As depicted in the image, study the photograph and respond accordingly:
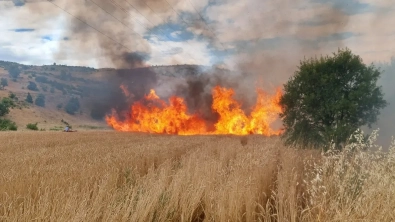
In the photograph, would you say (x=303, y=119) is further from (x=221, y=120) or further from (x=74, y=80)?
(x=74, y=80)

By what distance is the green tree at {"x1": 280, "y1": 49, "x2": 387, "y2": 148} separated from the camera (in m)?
19.9

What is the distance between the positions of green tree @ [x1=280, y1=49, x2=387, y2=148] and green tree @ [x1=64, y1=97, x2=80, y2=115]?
7261cm

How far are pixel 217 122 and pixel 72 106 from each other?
51.1 m

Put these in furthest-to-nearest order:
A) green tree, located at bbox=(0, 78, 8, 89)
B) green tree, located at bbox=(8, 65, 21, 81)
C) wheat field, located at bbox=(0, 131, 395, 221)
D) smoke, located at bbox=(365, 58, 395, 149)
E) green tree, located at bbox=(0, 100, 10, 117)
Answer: green tree, located at bbox=(8, 65, 21, 81) < green tree, located at bbox=(0, 78, 8, 89) < green tree, located at bbox=(0, 100, 10, 117) < smoke, located at bbox=(365, 58, 395, 149) < wheat field, located at bbox=(0, 131, 395, 221)

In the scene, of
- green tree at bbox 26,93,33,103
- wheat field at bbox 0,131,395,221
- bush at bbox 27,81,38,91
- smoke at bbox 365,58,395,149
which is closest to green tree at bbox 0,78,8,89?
bush at bbox 27,81,38,91

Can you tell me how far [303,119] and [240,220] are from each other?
17110mm

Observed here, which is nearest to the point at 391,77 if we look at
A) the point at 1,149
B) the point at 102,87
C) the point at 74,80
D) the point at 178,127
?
the point at 178,127

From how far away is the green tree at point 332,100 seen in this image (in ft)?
65.3

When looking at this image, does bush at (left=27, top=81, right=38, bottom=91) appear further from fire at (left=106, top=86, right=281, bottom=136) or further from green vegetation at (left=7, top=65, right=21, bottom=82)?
fire at (left=106, top=86, right=281, bottom=136)

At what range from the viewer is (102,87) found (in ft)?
356

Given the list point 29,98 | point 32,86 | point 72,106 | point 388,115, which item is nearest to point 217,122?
point 388,115

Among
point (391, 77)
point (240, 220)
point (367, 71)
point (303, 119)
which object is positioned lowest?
point (240, 220)

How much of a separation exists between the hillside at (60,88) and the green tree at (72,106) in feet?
2.21

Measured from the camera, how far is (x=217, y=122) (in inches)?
1928
